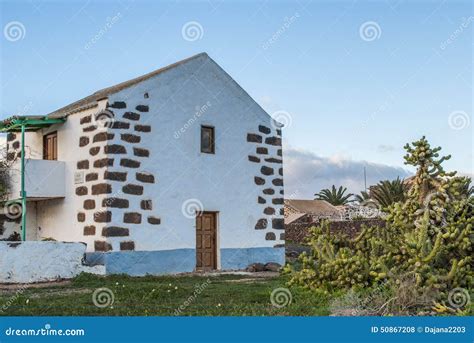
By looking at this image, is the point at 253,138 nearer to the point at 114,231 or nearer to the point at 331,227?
the point at 114,231

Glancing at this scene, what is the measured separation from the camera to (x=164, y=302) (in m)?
10.1

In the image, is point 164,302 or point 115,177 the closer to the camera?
point 164,302

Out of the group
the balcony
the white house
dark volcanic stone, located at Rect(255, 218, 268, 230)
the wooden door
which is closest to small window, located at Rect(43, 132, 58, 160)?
the white house

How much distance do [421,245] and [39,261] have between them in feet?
31.9

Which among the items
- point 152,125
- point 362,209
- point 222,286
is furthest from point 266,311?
point 362,209

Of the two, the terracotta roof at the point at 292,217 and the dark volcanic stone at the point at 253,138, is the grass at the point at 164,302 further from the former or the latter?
the terracotta roof at the point at 292,217

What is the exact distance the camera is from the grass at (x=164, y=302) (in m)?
8.66

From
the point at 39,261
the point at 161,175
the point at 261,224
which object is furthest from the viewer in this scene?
the point at 261,224

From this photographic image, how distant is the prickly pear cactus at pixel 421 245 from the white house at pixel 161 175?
26.7ft

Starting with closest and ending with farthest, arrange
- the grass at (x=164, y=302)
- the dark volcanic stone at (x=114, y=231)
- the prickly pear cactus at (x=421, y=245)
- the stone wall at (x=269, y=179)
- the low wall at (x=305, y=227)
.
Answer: the prickly pear cactus at (x=421, y=245) < the grass at (x=164, y=302) < the dark volcanic stone at (x=114, y=231) < the stone wall at (x=269, y=179) < the low wall at (x=305, y=227)

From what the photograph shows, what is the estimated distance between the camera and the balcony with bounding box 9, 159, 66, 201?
17.4m

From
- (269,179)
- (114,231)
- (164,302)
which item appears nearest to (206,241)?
(269,179)

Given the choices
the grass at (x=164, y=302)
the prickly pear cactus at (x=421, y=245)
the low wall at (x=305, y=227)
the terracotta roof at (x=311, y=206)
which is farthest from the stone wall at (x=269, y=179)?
the terracotta roof at (x=311, y=206)

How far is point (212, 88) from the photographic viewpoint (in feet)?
61.8
